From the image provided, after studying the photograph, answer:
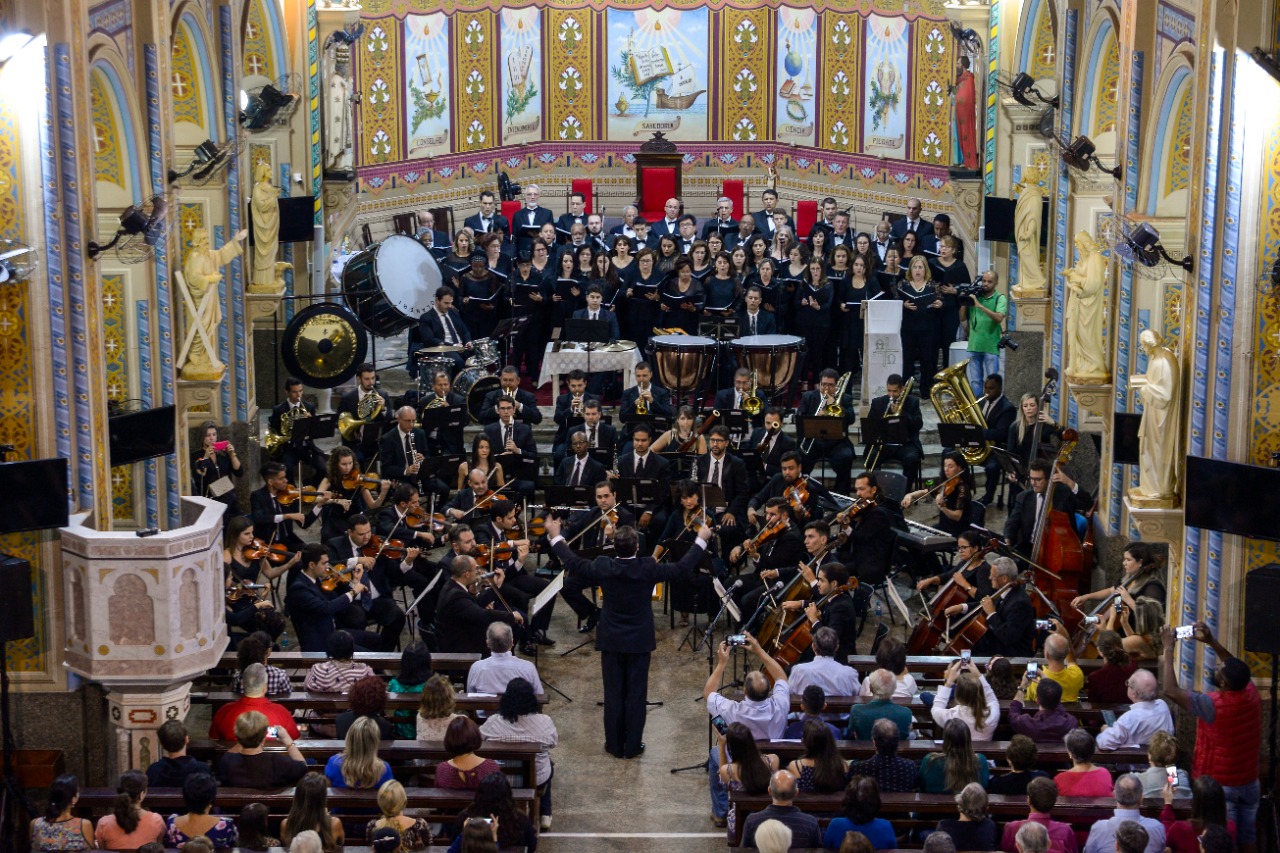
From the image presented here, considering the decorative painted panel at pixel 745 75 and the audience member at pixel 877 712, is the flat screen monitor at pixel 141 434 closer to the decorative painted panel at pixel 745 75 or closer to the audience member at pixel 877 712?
the audience member at pixel 877 712

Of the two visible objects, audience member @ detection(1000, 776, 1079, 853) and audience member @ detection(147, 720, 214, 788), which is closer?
audience member @ detection(1000, 776, 1079, 853)

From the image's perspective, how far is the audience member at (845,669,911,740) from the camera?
10625mm

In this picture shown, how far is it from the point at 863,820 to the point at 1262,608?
8.88 feet

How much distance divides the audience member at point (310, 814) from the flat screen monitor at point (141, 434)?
418cm

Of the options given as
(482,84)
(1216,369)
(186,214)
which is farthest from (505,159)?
(1216,369)

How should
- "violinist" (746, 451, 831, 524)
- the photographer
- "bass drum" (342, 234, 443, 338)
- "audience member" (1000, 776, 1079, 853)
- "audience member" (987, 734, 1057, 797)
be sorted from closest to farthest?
"audience member" (1000, 776, 1079, 853), "audience member" (987, 734, 1057, 797), "violinist" (746, 451, 831, 524), the photographer, "bass drum" (342, 234, 443, 338)

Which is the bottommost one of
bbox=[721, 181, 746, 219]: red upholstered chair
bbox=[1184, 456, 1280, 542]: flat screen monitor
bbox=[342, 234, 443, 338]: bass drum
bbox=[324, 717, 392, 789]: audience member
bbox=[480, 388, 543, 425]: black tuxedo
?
bbox=[324, 717, 392, 789]: audience member

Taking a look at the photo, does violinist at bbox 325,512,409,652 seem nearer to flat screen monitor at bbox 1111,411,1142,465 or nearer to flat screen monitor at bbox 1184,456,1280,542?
flat screen monitor at bbox 1111,411,1142,465

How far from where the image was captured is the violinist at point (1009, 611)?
12.3 m

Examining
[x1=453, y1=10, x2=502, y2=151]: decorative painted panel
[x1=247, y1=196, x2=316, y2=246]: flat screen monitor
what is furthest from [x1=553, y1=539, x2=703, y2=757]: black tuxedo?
[x1=453, y1=10, x2=502, y2=151]: decorative painted panel

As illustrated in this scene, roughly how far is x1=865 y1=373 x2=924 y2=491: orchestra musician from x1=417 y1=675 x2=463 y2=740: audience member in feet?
22.1

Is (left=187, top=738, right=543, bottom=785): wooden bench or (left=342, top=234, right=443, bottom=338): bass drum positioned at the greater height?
(left=342, top=234, right=443, bottom=338): bass drum

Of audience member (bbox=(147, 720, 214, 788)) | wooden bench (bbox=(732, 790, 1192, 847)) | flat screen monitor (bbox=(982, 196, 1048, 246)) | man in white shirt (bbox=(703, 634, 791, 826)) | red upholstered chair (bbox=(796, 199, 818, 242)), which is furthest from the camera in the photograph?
red upholstered chair (bbox=(796, 199, 818, 242))

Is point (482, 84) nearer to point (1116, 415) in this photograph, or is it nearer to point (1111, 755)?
point (1116, 415)
